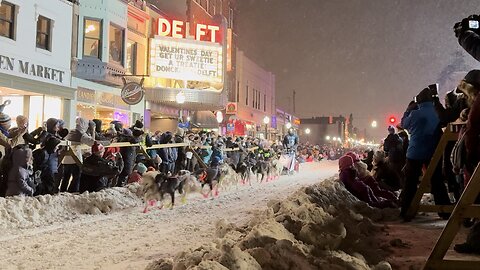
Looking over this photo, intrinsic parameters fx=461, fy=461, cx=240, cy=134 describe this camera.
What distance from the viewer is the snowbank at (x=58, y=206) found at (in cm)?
800

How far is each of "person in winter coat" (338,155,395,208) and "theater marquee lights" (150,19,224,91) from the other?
2054 cm

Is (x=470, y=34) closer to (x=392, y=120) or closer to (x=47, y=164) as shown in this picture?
(x=47, y=164)

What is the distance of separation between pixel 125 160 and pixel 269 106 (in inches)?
1942

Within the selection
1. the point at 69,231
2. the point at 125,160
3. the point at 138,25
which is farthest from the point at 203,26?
the point at 69,231

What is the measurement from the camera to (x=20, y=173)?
880 centimetres

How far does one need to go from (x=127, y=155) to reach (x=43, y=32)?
32.2 feet

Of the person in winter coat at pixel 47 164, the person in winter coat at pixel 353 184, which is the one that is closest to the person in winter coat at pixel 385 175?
the person in winter coat at pixel 353 184

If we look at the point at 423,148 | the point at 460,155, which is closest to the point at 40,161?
the point at 423,148

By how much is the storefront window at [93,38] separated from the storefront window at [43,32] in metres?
2.78

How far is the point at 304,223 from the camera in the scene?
4.92 metres

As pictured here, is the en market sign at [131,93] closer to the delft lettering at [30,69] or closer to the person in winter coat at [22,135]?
the delft lettering at [30,69]

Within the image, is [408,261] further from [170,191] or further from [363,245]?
[170,191]

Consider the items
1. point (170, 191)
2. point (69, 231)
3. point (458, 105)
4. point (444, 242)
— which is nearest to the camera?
point (444, 242)

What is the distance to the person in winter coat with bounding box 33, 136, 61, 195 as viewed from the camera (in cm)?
966
